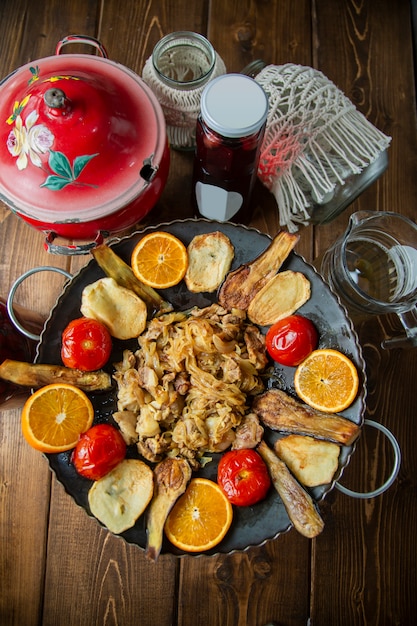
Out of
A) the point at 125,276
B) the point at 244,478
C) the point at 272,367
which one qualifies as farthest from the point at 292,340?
the point at 125,276

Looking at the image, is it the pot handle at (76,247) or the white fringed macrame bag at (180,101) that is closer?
the pot handle at (76,247)

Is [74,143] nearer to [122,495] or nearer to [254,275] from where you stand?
[254,275]

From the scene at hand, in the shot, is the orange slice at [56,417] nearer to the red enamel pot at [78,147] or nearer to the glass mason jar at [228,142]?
the red enamel pot at [78,147]

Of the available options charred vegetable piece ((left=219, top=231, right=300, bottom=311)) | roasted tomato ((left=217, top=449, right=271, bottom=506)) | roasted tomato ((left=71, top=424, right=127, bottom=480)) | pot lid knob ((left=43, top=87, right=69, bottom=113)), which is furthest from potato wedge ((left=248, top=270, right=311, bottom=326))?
pot lid knob ((left=43, top=87, right=69, bottom=113))

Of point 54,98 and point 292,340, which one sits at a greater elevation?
point 54,98

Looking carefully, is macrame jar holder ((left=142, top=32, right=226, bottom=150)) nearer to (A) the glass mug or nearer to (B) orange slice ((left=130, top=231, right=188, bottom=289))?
(B) orange slice ((left=130, top=231, right=188, bottom=289))

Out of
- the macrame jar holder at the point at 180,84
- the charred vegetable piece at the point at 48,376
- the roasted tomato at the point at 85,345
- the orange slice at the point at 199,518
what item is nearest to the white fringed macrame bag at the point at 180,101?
the macrame jar holder at the point at 180,84
